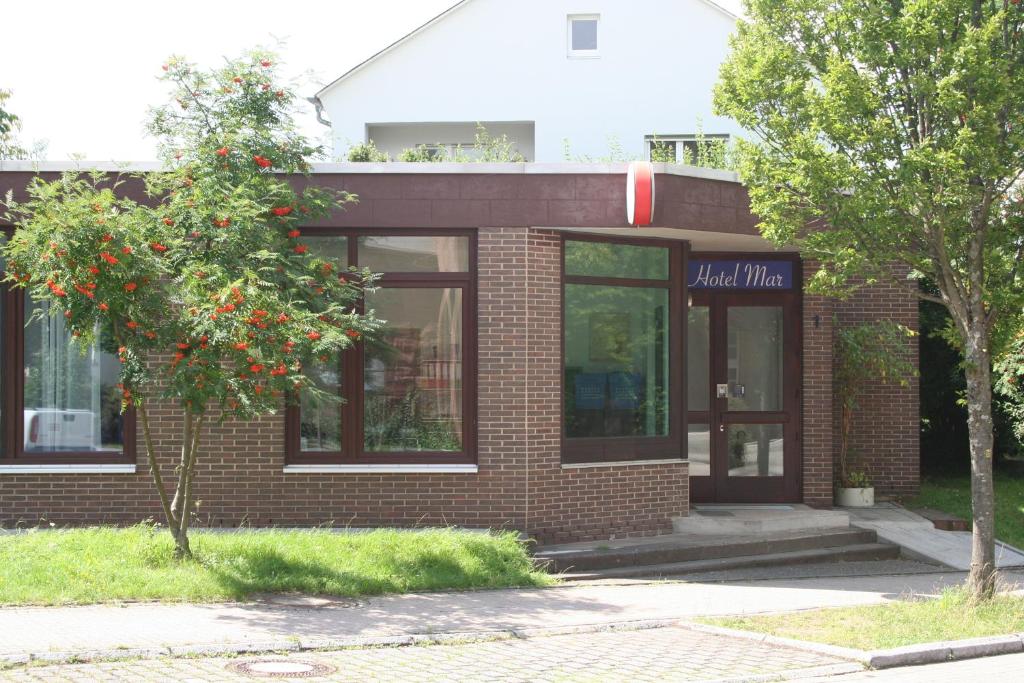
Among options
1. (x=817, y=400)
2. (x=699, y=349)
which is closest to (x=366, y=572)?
(x=699, y=349)

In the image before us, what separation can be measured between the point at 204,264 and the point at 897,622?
6212 mm

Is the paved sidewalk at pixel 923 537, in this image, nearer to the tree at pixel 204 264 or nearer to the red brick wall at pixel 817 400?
the red brick wall at pixel 817 400

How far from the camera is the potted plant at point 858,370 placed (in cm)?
1532

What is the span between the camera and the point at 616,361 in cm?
1319

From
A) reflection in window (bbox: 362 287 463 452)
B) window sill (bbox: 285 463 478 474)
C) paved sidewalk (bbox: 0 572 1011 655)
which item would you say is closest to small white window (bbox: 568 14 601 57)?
reflection in window (bbox: 362 287 463 452)

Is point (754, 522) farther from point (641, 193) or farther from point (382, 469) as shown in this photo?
point (382, 469)

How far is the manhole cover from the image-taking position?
7348mm

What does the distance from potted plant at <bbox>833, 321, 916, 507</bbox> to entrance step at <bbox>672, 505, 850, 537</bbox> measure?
4.92 ft

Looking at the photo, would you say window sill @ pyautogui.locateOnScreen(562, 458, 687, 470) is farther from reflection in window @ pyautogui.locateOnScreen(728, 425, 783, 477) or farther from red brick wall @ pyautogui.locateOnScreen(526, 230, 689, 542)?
reflection in window @ pyautogui.locateOnScreen(728, 425, 783, 477)

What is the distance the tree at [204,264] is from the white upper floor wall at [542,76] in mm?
15730

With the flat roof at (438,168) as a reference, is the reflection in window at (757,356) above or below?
below

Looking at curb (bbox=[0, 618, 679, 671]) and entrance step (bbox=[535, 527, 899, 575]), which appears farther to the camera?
entrance step (bbox=[535, 527, 899, 575])

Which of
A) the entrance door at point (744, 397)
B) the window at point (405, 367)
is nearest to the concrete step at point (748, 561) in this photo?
the window at point (405, 367)

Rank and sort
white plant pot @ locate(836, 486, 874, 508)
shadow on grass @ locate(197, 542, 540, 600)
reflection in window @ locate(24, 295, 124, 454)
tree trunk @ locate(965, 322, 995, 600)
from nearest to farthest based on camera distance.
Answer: tree trunk @ locate(965, 322, 995, 600)
shadow on grass @ locate(197, 542, 540, 600)
reflection in window @ locate(24, 295, 124, 454)
white plant pot @ locate(836, 486, 874, 508)
